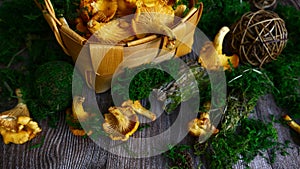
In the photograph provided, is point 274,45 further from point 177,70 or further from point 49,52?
point 49,52

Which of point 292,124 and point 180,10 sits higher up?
point 180,10

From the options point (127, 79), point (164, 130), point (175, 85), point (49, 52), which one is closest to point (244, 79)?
point (175, 85)

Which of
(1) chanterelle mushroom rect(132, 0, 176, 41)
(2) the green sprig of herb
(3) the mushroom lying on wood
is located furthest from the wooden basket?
(2) the green sprig of herb

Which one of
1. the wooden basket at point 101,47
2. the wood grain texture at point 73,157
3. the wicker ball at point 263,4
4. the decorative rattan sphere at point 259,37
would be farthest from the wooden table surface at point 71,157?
the wicker ball at point 263,4

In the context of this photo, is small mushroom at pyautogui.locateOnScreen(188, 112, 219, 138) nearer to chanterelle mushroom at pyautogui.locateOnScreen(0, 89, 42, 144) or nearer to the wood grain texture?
the wood grain texture

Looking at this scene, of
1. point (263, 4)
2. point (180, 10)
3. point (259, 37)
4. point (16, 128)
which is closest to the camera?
point (16, 128)

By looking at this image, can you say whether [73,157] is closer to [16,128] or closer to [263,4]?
[16,128]

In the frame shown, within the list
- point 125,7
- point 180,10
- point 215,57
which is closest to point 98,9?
point 125,7
